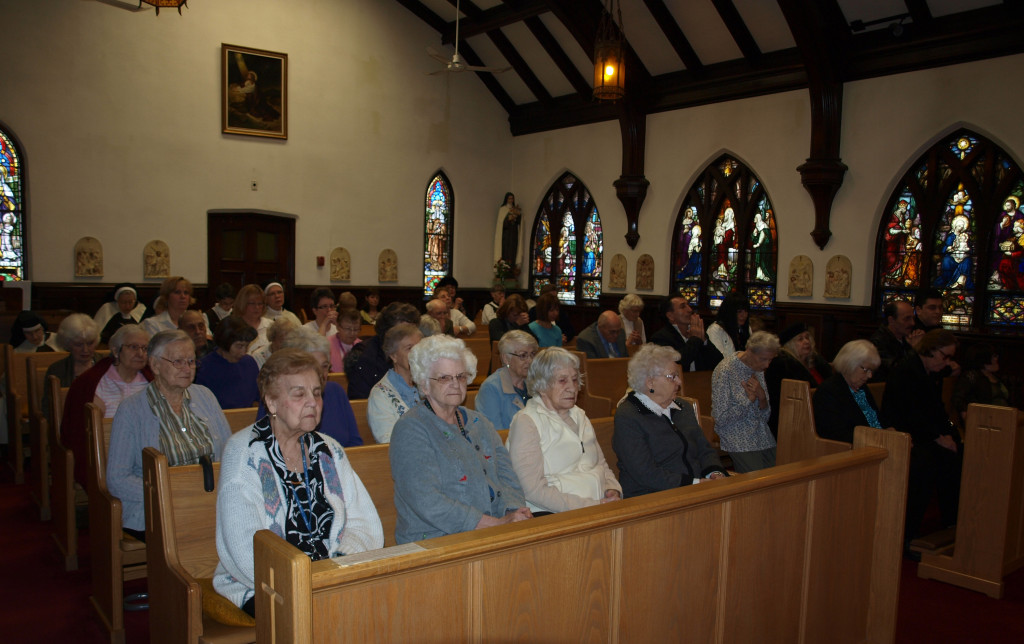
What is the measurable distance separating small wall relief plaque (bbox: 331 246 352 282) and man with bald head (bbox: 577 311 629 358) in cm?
703

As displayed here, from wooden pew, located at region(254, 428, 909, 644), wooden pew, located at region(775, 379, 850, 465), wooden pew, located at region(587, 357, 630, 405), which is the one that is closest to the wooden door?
wooden pew, located at region(587, 357, 630, 405)

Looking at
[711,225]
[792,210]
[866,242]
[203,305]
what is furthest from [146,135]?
[866,242]

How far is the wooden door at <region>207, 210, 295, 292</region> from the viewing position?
1217cm

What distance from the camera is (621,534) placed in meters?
2.32

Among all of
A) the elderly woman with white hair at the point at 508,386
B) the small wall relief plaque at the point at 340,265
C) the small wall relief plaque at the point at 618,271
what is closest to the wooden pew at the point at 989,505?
the elderly woman with white hair at the point at 508,386

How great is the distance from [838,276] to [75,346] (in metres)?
8.66

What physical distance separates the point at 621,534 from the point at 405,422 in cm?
93

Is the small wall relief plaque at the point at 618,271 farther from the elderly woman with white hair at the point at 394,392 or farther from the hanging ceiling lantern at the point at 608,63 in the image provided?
the elderly woman with white hair at the point at 394,392

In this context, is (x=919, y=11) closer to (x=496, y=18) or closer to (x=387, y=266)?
(x=496, y=18)

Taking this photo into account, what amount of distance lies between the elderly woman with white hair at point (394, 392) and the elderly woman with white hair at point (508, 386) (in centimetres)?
39

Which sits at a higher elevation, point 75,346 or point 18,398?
point 75,346

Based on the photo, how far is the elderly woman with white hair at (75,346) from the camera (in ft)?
16.6

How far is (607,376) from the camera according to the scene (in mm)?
6363

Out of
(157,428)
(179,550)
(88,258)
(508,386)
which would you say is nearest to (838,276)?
(508,386)
